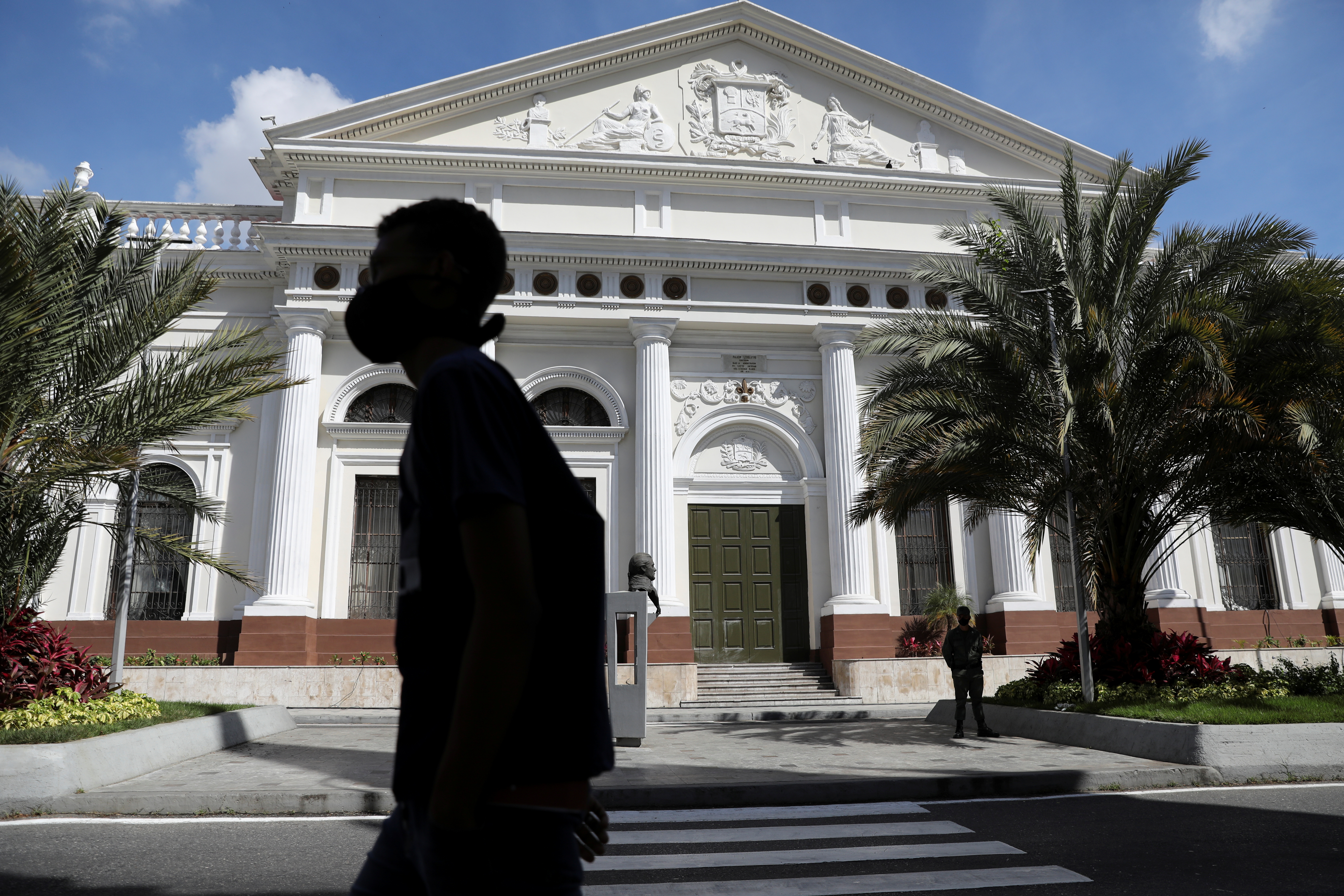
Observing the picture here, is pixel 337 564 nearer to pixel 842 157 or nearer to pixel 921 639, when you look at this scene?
pixel 921 639

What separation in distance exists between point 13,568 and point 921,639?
581 inches

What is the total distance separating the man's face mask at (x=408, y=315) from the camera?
5.55 ft

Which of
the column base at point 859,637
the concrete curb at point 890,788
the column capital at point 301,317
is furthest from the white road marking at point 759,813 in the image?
the column capital at point 301,317

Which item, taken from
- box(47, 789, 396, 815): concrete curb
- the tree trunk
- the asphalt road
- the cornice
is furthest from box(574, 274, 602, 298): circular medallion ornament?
the asphalt road

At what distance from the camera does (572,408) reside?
752 inches

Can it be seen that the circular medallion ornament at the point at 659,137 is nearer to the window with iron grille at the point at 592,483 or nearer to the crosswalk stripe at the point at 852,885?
the window with iron grille at the point at 592,483

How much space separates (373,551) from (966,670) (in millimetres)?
11625

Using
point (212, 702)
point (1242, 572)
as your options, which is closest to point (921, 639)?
point (1242, 572)

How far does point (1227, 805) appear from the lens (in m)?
6.79

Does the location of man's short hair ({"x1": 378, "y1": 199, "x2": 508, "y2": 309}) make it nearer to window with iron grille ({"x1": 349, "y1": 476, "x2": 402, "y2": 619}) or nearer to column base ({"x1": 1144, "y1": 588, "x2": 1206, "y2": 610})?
window with iron grille ({"x1": 349, "y1": 476, "x2": 402, "y2": 619})

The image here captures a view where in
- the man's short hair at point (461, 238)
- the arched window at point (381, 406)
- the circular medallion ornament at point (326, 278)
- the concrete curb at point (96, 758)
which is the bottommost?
the concrete curb at point (96, 758)

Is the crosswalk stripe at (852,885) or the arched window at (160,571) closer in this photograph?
the crosswalk stripe at (852,885)

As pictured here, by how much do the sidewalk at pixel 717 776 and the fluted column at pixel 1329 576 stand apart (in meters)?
13.3

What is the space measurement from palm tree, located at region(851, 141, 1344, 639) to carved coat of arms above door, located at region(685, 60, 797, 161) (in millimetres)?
8880
